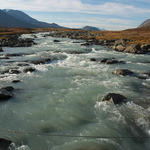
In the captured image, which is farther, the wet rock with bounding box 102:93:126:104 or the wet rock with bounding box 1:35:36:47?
the wet rock with bounding box 1:35:36:47

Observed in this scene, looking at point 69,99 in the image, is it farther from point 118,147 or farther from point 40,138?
point 118,147

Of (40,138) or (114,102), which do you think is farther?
(114,102)

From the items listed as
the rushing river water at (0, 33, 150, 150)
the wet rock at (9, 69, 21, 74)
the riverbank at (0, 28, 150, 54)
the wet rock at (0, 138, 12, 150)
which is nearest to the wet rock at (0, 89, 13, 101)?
the rushing river water at (0, 33, 150, 150)

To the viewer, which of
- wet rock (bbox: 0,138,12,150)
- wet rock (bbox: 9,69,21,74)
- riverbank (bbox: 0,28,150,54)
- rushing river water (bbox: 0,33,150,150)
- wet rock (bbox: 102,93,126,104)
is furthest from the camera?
riverbank (bbox: 0,28,150,54)

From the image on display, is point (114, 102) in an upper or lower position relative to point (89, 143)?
upper

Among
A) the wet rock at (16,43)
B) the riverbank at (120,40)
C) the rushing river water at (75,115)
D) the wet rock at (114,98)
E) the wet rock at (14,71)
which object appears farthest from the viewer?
the wet rock at (16,43)

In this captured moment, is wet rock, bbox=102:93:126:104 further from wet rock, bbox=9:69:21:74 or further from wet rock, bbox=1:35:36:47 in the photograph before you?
wet rock, bbox=1:35:36:47

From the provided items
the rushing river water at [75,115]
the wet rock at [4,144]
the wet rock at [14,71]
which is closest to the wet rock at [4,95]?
the rushing river water at [75,115]

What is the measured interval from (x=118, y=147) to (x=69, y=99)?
21.0 feet

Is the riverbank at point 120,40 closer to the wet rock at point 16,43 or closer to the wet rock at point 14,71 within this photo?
the wet rock at point 16,43

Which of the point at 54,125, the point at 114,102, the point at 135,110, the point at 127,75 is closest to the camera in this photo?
the point at 54,125

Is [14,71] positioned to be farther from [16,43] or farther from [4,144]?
[16,43]

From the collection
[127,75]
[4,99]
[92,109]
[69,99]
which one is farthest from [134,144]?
[127,75]

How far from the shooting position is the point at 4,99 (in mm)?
13125
